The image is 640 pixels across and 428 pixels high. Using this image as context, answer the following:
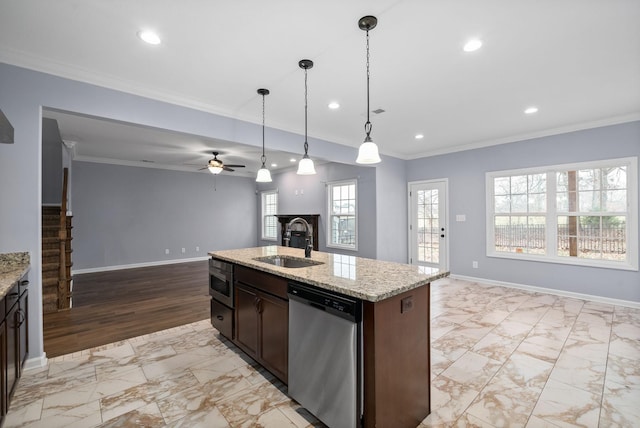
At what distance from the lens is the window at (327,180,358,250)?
257 inches

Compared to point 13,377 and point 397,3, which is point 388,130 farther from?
point 13,377

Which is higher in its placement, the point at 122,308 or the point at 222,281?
the point at 222,281

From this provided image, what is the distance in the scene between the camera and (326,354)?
174 centimetres

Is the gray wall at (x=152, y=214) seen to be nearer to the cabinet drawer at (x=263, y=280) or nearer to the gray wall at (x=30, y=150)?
the gray wall at (x=30, y=150)

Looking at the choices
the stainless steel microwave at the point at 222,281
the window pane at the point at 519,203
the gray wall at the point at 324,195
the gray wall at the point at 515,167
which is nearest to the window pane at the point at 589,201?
the gray wall at the point at 515,167

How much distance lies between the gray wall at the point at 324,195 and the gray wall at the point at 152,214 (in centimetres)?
92

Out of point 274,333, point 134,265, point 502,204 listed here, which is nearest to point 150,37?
point 274,333

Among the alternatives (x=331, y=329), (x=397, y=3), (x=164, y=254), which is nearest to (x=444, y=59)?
(x=397, y=3)

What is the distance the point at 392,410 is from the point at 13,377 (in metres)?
2.48

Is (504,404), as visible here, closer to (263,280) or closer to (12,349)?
(263,280)

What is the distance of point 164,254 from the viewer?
25.3ft

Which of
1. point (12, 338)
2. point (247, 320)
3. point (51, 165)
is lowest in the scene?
point (247, 320)

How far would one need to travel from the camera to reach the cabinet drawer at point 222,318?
2849mm

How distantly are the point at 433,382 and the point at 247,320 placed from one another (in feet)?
5.24
